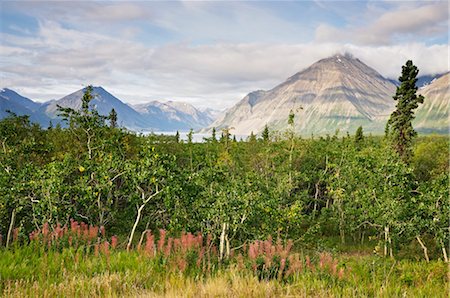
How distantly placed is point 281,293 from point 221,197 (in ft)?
27.9

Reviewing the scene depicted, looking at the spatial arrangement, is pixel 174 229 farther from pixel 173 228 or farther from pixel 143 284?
pixel 143 284

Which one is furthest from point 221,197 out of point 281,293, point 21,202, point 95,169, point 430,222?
point 430,222

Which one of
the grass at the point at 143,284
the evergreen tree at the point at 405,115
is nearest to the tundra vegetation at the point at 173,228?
the grass at the point at 143,284

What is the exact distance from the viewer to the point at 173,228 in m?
14.1

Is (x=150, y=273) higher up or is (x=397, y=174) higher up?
(x=397, y=174)

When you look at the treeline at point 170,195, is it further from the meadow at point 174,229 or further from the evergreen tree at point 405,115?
the evergreen tree at point 405,115

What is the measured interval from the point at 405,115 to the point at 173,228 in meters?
46.2

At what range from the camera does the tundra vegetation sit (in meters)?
7.42

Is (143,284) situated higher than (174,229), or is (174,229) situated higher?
(143,284)

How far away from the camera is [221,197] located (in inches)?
583


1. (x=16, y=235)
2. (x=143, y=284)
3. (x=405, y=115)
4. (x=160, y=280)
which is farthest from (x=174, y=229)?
(x=405, y=115)

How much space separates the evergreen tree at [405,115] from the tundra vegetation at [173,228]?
61.7 feet

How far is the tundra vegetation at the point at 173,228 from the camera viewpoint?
742 cm

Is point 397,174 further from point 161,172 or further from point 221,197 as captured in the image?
point 161,172
